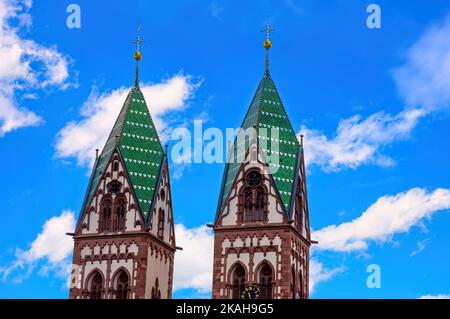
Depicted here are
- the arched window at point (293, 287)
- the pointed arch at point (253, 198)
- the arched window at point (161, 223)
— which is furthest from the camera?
the arched window at point (161, 223)

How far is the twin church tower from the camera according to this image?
61250mm

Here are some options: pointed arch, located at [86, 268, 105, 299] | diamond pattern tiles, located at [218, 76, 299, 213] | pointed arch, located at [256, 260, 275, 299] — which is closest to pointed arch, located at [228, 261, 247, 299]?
pointed arch, located at [256, 260, 275, 299]

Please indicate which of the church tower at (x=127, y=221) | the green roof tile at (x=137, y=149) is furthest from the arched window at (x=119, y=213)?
the green roof tile at (x=137, y=149)

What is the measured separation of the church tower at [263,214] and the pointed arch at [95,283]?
753 centimetres

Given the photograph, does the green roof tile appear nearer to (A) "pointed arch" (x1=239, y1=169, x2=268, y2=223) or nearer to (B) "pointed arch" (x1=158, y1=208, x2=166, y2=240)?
(B) "pointed arch" (x1=158, y1=208, x2=166, y2=240)

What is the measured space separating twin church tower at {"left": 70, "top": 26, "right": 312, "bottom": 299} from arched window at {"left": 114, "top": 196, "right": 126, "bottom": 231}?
0.21ft

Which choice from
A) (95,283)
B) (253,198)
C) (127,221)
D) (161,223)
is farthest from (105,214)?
(253,198)

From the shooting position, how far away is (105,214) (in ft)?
213

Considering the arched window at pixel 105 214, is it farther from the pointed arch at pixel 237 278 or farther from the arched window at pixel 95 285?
the pointed arch at pixel 237 278

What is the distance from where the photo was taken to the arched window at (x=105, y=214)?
6456 cm
